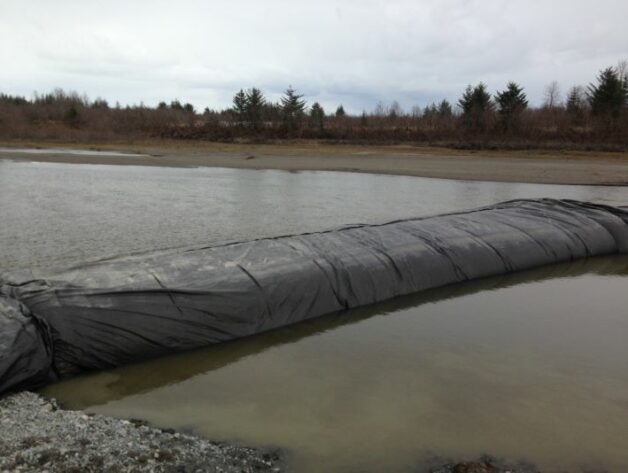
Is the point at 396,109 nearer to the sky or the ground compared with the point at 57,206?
nearer to the sky

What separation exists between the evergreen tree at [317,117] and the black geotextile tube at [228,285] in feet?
127

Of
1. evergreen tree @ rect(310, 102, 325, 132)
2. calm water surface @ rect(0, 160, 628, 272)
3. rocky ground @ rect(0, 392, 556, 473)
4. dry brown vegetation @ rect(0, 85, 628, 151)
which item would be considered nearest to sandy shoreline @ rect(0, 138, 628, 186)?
calm water surface @ rect(0, 160, 628, 272)

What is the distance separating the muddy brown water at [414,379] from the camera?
3.47 metres

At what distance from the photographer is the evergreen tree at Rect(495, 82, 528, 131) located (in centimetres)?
4075

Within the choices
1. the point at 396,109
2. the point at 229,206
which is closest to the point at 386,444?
the point at 229,206

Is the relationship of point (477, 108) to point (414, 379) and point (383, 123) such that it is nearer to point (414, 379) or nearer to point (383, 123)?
point (383, 123)

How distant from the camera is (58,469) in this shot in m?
2.94

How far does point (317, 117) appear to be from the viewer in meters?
48.0

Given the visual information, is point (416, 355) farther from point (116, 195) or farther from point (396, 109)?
point (396, 109)

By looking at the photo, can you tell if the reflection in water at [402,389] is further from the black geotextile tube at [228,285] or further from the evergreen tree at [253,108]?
the evergreen tree at [253,108]

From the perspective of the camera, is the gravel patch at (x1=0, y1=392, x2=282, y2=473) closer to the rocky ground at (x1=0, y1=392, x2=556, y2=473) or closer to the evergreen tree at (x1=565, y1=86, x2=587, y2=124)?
the rocky ground at (x1=0, y1=392, x2=556, y2=473)

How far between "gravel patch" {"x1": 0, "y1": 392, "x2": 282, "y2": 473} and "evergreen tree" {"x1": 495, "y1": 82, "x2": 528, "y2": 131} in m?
40.9

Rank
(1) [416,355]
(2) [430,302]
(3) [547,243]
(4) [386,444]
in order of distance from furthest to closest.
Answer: (3) [547,243] < (2) [430,302] < (1) [416,355] < (4) [386,444]

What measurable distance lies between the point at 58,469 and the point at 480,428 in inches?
102
